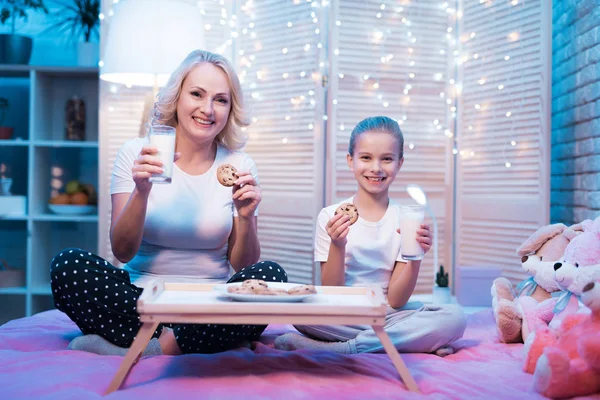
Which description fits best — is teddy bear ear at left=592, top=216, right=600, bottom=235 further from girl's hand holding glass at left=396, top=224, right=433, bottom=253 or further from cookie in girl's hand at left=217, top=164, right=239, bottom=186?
cookie in girl's hand at left=217, top=164, right=239, bottom=186

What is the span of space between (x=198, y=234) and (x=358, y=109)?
1526 millimetres

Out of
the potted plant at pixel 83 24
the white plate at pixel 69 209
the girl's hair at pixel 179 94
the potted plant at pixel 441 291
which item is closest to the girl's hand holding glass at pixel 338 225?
the girl's hair at pixel 179 94

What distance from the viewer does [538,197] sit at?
3.27 metres

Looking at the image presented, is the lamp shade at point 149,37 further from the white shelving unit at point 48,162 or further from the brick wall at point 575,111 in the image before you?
the brick wall at point 575,111

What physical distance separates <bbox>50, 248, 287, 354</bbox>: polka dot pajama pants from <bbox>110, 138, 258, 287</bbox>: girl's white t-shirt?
20 cm

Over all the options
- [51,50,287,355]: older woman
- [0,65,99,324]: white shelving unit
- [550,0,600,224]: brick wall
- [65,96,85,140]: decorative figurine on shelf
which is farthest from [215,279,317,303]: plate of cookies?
[0,65,99,324]: white shelving unit

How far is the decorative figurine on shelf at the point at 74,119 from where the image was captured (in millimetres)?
3938

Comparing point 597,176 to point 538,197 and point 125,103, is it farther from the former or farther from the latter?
point 125,103

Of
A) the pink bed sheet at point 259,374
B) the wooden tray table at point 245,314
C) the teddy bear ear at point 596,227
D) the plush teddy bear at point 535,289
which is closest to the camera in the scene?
the wooden tray table at point 245,314

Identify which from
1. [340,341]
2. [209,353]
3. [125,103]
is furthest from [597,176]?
[125,103]

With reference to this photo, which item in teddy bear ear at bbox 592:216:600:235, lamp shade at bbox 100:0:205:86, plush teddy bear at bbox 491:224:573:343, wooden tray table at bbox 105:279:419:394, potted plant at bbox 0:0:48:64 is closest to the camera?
wooden tray table at bbox 105:279:419:394

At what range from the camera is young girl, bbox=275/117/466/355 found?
2.05 metres

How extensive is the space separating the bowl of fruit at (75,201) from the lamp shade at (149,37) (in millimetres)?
914

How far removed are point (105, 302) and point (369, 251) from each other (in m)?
0.85
